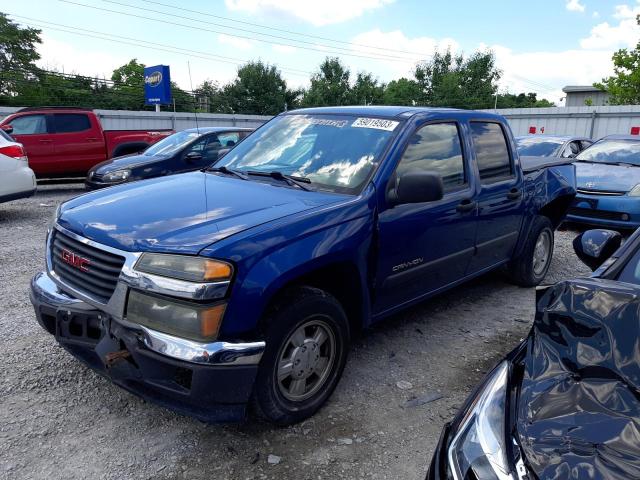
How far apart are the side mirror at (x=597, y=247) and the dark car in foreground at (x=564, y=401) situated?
45 cm

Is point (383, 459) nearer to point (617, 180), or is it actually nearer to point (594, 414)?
point (594, 414)

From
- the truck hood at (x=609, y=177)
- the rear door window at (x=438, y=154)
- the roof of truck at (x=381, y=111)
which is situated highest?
the roof of truck at (x=381, y=111)

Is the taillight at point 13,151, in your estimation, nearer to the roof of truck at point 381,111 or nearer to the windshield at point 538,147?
the roof of truck at point 381,111

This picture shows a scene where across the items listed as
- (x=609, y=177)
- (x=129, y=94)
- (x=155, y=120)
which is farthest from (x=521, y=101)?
(x=609, y=177)

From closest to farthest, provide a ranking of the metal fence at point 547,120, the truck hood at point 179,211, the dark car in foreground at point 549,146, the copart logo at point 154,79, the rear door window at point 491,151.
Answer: the truck hood at point 179,211 < the rear door window at point 491,151 < the dark car in foreground at point 549,146 < the metal fence at point 547,120 < the copart logo at point 154,79

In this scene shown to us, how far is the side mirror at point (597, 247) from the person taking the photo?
2688mm

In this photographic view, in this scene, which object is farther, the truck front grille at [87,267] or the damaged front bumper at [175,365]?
the truck front grille at [87,267]

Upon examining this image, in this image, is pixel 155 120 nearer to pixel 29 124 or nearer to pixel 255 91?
pixel 29 124

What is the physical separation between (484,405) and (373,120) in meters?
2.35

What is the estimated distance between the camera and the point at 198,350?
2320mm

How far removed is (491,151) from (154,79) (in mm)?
24287

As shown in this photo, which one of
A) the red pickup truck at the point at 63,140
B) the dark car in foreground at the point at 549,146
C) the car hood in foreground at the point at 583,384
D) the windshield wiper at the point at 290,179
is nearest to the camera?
the car hood in foreground at the point at 583,384

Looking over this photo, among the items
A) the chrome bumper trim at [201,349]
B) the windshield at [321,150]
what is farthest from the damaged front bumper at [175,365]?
the windshield at [321,150]

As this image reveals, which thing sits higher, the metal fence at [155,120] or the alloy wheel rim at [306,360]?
the metal fence at [155,120]
